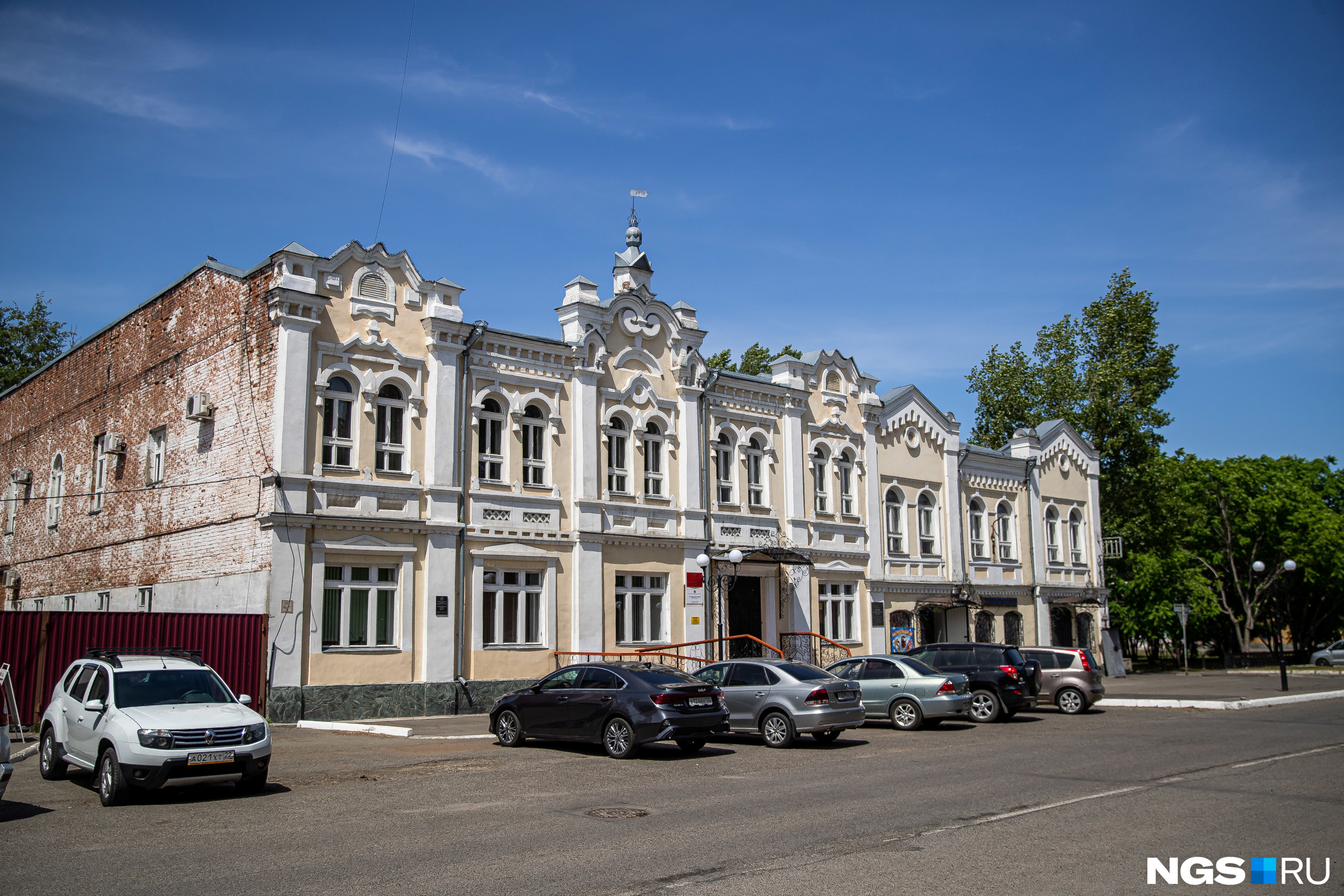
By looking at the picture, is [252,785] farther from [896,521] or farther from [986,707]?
[896,521]

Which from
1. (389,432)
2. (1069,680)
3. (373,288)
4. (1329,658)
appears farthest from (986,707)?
(1329,658)

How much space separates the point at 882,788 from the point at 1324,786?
5.07m

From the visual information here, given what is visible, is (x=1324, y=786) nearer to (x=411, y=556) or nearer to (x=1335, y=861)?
(x=1335, y=861)

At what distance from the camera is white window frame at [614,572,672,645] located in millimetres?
27078

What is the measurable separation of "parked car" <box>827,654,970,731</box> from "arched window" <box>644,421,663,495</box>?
8.61 metres

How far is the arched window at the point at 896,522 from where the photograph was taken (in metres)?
34.8

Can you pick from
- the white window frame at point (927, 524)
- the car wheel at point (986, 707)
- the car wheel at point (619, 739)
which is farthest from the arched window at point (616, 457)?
the white window frame at point (927, 524)

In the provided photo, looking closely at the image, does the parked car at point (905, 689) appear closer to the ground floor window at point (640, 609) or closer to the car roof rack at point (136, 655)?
the ground floor window at point (640, 609)

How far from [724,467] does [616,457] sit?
4.11 metres


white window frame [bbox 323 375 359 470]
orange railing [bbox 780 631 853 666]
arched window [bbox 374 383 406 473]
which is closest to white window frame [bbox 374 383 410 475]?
arched window [bbox 374 383 406 473]

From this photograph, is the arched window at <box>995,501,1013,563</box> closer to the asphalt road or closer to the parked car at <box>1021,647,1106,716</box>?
the parked car at <box>1021,647,1106,716</box>

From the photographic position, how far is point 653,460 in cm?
2847

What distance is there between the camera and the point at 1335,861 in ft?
27.8

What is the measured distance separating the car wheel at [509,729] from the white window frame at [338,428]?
308 inches
